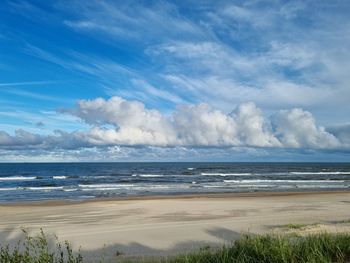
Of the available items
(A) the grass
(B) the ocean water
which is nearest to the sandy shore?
(A) the grass

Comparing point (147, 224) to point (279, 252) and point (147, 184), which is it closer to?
point (279, 252)

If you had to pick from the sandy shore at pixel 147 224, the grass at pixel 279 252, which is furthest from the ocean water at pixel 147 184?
the grass at pixel 279 252

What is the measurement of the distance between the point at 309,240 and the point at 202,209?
44.6 ft

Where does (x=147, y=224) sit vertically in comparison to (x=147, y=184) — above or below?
above

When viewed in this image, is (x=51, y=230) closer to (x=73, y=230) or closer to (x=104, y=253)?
(x=73, y=230)

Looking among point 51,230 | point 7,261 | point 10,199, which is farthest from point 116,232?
point 10,199

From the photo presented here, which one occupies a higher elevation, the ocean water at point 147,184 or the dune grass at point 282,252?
the dune grass at point 282,252

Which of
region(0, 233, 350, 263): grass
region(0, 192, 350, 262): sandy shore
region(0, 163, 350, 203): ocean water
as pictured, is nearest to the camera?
region(0, 233, 350, 263): grass

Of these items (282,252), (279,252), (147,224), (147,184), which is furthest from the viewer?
(147,184)

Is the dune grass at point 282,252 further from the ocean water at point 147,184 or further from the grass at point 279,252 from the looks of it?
the ocean water at point 147,184

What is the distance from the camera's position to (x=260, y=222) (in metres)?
14.8

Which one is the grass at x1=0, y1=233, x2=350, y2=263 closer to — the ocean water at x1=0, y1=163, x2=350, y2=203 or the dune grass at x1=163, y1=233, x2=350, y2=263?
the dune grass at x1=163, y1=233, x2=350, y2=263

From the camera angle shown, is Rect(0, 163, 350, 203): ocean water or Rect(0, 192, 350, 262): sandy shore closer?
Rect(0, 192, 350, 262): sandy shore

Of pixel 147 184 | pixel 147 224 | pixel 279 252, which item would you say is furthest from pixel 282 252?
pixel 147 184
